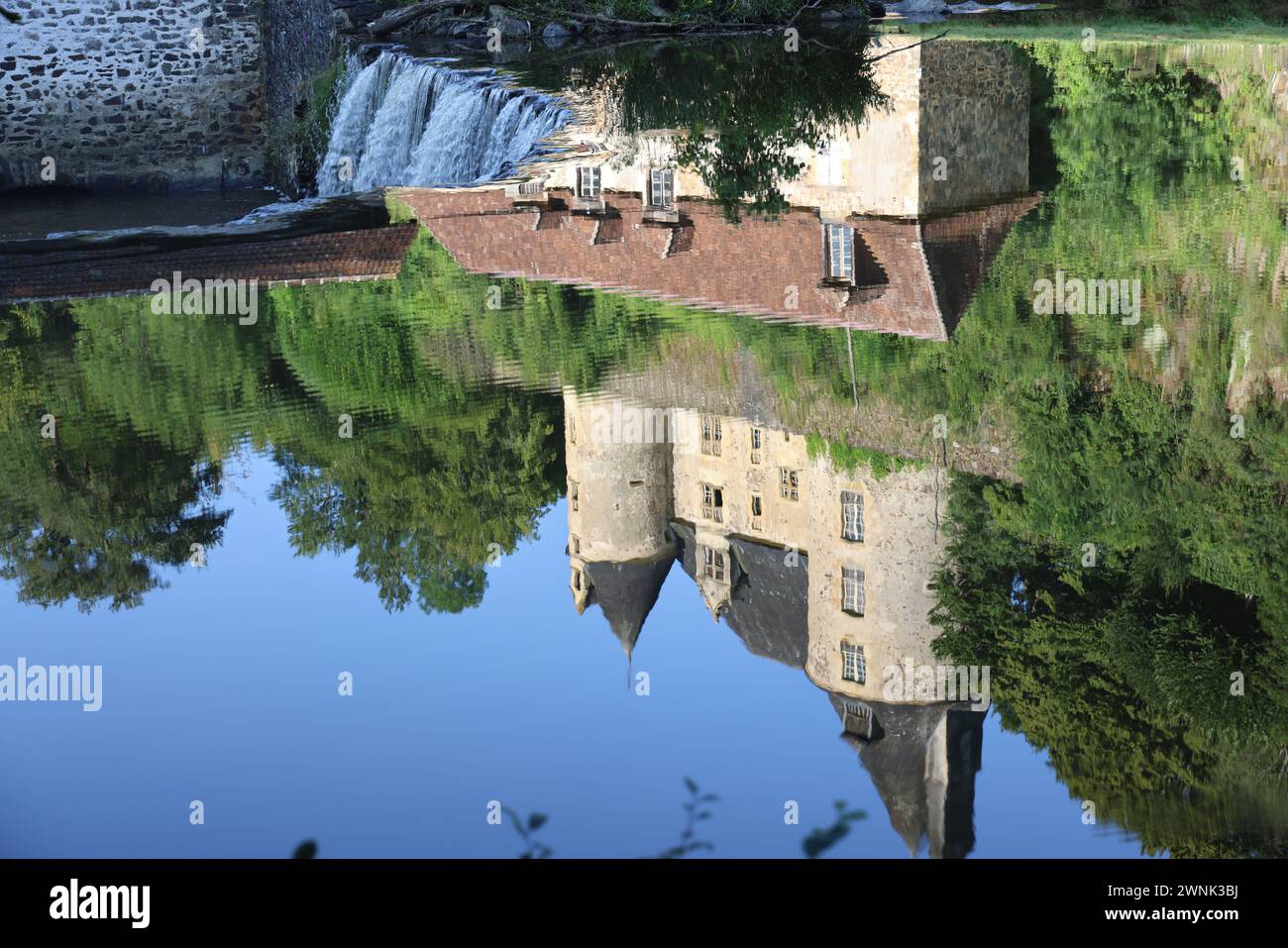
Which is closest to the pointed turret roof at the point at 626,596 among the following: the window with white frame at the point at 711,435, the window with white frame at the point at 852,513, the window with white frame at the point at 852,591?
the window with white frame at the point at 711,435

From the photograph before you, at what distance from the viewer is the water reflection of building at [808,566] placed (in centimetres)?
659

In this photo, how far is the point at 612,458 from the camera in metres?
9.24

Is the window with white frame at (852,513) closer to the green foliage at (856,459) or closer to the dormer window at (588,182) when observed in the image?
the green foliage at (856,459)

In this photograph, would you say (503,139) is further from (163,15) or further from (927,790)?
(927,790)

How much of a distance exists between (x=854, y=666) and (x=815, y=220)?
745cm

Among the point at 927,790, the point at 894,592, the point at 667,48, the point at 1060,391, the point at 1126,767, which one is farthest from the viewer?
the point at 667,48

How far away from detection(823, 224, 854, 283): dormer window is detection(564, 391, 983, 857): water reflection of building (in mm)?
2380

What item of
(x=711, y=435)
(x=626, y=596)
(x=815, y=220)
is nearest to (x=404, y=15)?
(x=815, y=220)

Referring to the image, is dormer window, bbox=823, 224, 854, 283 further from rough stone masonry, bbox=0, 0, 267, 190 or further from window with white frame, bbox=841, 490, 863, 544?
rough stone masonry, bbox=0, 0, 267, 190

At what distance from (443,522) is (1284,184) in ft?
30.5

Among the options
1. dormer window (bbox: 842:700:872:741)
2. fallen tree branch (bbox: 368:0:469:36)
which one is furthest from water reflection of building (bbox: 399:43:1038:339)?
fallen tree branch (bbox: 368:0:469:36)

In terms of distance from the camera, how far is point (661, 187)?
1590 centimetres

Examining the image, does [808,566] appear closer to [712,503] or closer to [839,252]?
[712,503]

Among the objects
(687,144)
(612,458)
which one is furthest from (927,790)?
(687,144)
